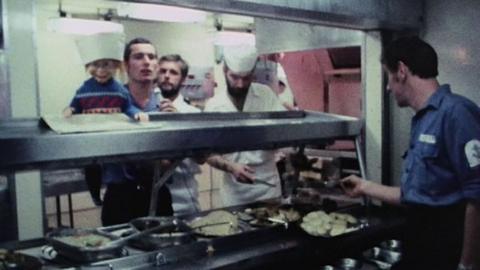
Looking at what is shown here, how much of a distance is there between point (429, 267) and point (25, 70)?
5.11 feet

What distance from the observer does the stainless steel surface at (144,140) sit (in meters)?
1.32

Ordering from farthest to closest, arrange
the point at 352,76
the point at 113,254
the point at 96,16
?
the point at 96,16
the point at 352,76
the point at 113,254

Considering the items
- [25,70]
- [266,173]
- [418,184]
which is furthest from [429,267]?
[25,70]

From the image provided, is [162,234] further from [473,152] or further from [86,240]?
[473,152]

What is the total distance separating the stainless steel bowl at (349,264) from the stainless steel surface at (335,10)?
954 mm

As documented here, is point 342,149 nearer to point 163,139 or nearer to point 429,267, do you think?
point 429,267

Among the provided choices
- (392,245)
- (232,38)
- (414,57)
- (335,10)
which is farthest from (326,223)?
(232,38)

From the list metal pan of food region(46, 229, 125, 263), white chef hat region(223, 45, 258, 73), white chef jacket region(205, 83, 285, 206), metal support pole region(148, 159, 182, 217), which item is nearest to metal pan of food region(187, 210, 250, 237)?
metal support pole region(148, 159, 182, 217)

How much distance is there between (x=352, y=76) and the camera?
9.75 feet

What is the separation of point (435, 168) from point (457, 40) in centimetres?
90

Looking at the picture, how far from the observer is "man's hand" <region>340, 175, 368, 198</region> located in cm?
200

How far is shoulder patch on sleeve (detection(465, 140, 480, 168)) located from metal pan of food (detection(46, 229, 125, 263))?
114 cm

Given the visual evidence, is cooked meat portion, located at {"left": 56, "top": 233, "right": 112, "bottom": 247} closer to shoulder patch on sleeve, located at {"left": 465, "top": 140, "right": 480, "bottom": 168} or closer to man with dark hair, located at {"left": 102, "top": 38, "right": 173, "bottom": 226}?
man with dark hair, located at {"left": 102, "top": 38, "right": 173, "bottom": 226}

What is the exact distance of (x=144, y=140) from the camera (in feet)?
5.02
